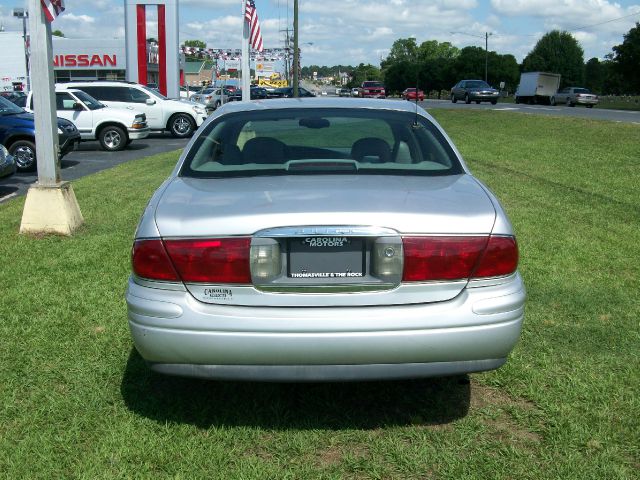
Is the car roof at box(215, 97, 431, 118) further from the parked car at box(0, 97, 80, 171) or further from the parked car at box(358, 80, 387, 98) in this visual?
the parked car at box(358, 80, 387, 98)

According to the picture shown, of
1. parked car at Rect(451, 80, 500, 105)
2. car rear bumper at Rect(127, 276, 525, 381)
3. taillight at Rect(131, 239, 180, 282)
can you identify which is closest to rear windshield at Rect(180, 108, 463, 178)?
taillight at Rect(131, 239, 180, 282)

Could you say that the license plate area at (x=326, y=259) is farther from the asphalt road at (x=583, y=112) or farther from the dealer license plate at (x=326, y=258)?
the asphalt road at (x=583, y=112)

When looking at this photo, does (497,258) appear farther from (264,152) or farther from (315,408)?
(264,152)

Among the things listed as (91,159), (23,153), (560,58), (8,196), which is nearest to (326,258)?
(8,196)

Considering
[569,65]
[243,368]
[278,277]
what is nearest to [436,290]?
[278,277]

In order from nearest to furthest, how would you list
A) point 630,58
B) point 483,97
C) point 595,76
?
1. point 483,97
2. point 630,58
3. point 595,76

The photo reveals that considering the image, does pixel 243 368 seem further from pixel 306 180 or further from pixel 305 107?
pixel 305 107

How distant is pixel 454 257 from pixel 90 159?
53.1 ft

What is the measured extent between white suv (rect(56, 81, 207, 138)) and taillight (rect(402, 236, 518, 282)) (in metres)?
20.6

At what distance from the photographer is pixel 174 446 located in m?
3.45

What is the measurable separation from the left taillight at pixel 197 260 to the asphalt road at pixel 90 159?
929cm

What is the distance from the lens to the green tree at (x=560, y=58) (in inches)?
4245

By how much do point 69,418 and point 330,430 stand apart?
1.27 meters

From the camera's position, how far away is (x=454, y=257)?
328 centimetres
